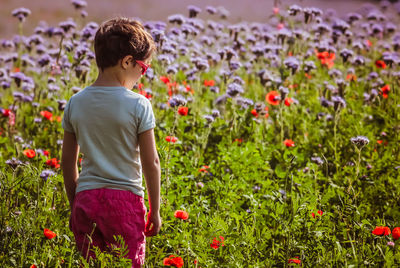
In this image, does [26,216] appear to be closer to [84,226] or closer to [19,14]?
[84,226]

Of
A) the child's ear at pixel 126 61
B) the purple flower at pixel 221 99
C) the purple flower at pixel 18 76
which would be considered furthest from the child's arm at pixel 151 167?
the purple flower at pixel 18 76

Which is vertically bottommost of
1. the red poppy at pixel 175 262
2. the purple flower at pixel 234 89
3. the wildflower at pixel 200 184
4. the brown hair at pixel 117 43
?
the wildflower at pixel 200 184

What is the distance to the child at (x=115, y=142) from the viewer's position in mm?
2408

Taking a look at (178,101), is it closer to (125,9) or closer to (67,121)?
(67,121)

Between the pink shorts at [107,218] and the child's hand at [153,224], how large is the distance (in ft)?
0.12

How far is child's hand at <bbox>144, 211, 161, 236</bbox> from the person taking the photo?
2.54 m

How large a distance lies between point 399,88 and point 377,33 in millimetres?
1956

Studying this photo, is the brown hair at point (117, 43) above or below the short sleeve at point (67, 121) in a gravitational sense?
above

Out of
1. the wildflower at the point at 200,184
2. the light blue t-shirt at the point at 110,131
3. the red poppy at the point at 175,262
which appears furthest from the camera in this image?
the wildflower at the point at 200,184

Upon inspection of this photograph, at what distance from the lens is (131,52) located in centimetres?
242

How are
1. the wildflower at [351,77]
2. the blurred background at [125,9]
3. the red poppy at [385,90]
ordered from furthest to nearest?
1. the blurred background at [125,9]
2. the wildflower at [351,77]
3. the red poppy at [385,90]

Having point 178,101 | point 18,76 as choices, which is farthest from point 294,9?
point 18,76

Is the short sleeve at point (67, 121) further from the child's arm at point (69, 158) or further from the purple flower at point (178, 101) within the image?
the purple flower at point (178, 101)

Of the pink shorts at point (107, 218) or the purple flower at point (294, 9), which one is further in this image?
the purple flower at point (294, 9)
